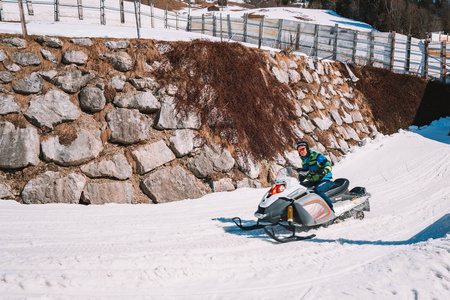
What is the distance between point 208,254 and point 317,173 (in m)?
2.77

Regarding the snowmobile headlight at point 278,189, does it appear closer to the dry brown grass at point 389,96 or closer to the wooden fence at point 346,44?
the wooden fence at point 346,44

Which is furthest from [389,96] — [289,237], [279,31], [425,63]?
[289,237]

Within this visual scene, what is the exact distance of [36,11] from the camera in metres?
19.1

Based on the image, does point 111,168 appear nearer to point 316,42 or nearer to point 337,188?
point 337,188

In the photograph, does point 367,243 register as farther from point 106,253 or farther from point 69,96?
point 69,96

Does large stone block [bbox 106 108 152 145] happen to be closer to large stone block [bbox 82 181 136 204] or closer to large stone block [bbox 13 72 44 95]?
large stone block [bbox 82 181 136 204]

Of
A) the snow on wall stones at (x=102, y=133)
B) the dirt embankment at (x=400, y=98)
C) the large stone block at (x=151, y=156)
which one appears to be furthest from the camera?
the dirt embankment at (x=400, y=98)

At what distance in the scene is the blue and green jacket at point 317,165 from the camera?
244 inches

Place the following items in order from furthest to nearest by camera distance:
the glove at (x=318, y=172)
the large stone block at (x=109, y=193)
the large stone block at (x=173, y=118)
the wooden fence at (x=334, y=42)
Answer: the wooden fence at (x=334, y=42)
the large stone block at (x=173, y=118)
the large stone block at (x=109, y=193)
the glove at (x=318, y=172)

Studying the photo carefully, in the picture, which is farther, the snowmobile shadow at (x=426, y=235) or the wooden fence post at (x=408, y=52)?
the wooden fence post at (x=408, y=52)

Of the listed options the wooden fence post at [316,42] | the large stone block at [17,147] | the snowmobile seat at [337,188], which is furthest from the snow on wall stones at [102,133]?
the wooden fence post at [316,42]

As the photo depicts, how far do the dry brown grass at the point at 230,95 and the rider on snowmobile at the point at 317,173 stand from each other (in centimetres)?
307

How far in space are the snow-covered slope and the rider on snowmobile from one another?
70 centimetres

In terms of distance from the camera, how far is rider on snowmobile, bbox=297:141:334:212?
233 inches
